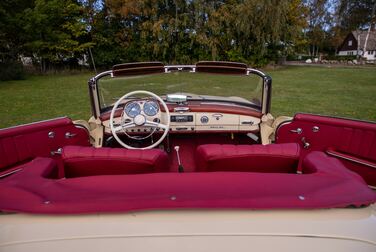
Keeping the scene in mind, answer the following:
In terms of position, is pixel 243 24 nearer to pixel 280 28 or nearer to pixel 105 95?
pixel 280 28

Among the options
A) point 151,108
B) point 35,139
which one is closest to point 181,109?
point 151,108

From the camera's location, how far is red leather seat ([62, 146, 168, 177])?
1.62 meters

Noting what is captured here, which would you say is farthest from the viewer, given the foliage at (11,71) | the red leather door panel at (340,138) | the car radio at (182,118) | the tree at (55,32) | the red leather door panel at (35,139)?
the tree at (55,32)

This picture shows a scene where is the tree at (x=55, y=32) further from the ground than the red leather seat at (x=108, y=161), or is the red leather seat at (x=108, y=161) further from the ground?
the tree at (x=55, y=32)

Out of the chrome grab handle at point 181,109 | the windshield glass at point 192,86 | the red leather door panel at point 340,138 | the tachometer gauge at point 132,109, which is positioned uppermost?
the windshield glass at point 192,86

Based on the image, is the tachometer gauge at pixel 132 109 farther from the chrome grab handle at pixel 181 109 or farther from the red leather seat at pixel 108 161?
the red leather seat at pixel 108 161

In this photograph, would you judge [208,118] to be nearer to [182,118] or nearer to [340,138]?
[182,118]

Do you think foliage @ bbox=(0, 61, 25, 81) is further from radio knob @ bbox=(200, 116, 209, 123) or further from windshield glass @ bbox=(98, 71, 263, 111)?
radio knob @ bbox=(200, 116, 209, 123)

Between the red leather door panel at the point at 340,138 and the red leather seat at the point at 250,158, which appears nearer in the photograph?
the red leather seat at the point at 250,158

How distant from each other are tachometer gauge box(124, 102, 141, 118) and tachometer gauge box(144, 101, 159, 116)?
0.07 metres

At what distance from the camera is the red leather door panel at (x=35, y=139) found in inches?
94.0

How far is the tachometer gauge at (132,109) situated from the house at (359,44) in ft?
166

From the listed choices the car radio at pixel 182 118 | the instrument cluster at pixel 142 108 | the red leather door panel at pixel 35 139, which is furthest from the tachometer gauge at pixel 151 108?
the red leather door panel at pixel 35 139

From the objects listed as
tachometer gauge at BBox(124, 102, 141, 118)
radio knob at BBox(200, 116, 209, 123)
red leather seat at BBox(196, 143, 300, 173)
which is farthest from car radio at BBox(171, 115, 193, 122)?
red leather seat at BBox(196, 143, 300, 173)
